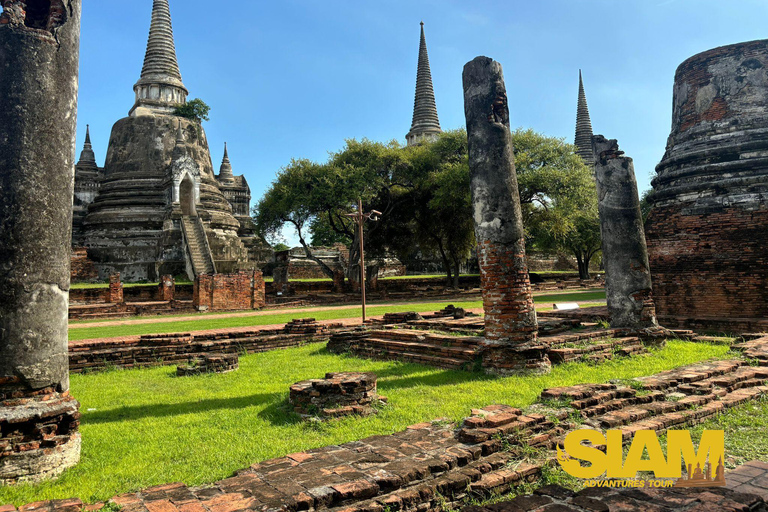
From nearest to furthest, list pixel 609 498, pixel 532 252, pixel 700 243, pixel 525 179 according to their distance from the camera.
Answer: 1. pixel 609 498
2. pixel 700 243
3. pixel 525 179
4. pixel 532 252

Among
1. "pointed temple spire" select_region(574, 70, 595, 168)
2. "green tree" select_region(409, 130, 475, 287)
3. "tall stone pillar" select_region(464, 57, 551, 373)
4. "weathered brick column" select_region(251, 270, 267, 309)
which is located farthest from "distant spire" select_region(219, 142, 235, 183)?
"tall stone pillar" select_region(464, 57, 551, 373)

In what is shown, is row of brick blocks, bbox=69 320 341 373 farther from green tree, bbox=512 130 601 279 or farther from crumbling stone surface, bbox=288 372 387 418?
green tree, bbox=512 130 601 279

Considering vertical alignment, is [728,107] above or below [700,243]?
above

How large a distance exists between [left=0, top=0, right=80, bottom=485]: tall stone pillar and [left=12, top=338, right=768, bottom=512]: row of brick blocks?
1.08 meters

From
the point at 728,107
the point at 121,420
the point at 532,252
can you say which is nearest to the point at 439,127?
A: the point at 532,252

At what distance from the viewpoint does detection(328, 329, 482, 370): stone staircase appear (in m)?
7.52

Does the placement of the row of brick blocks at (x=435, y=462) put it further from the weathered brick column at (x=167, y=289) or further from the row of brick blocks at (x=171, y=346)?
the weathered brick column at (x=167, y=289)

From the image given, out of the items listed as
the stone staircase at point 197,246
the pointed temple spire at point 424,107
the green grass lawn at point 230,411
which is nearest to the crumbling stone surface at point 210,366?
the green grass lawn at point 230,411

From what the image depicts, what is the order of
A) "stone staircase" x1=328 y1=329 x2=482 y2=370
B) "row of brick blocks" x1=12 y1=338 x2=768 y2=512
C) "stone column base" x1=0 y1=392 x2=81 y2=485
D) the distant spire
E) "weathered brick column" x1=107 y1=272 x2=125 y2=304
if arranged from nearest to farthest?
"row of brick blocks" x1=12 y1=338 x2=768 y2=512 < "stone column base" x1=0 y1=392 x2=81 y2=485 < "stone staircase" x1=328 y1=329 x2=482 y2=370 < "weathered brick column" x1=107 y1=272 x2=125 y2=304 < the distant spire

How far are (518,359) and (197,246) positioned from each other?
18424mm

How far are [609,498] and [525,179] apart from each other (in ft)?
67.8

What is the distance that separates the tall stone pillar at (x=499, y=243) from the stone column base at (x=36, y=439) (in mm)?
4637

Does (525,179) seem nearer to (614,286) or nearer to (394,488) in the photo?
(614,286)

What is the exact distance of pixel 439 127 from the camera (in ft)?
141
